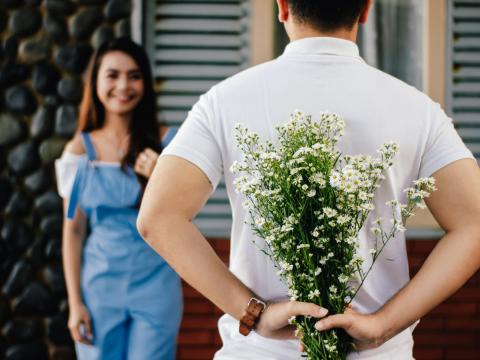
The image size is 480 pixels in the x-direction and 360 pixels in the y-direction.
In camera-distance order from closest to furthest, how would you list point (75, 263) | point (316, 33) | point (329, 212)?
point (329, 212) < point (316, 33) < point (75, 263)

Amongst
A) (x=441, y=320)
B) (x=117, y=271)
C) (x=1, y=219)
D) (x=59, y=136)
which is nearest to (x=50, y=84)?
(x=59, y=136)

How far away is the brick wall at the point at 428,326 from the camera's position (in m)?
3.84

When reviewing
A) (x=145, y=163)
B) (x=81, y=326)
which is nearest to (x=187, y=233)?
(x=145, y=163)

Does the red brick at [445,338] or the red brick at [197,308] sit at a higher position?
the red brick at [197,308]

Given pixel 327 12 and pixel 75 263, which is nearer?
pixel 327 12

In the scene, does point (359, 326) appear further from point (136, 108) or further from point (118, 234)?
point (136, 108)

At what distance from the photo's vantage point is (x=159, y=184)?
140cm

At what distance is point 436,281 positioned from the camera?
4.59 feet

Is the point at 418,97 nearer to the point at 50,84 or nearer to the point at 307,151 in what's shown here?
the point at 307,151

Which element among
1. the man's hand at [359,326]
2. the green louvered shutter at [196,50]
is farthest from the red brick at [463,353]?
the man's hand at [359,326]

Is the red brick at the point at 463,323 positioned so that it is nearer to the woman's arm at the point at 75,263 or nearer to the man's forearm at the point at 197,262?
the woman's arm at the point at 75,263

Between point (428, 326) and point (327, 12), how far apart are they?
286 centimetres

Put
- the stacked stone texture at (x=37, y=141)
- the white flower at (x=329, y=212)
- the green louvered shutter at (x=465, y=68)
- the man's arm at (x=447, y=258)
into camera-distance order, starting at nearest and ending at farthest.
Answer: the white flower at (x=329, y=212)
the man's arm at (x=447, y=258)
the stacked stone texture at (x=37, y=141)
the green louvered shutter at (x=465, y=68)

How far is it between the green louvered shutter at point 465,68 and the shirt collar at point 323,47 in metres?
2.62
